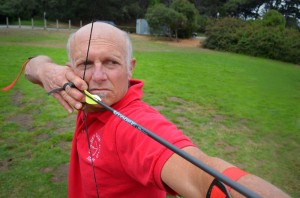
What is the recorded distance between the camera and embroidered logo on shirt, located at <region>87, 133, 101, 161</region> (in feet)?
4.50

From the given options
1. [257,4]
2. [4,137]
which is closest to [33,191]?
[4,137]

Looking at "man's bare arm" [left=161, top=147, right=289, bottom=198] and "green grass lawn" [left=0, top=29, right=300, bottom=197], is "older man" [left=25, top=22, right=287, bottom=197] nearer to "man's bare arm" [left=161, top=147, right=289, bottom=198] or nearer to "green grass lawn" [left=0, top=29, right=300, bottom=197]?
"man's bare arm" [left=161, top=147, right=289, bottom=198]

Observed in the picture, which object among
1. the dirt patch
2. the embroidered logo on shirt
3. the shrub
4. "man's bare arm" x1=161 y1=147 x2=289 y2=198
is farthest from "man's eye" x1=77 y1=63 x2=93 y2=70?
the shrub

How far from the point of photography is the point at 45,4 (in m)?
4.71

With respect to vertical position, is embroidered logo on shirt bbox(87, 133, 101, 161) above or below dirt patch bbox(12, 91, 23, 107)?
above

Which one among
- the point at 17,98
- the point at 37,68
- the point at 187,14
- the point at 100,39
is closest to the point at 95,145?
the point at 100,39

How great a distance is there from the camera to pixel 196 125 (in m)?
5.80

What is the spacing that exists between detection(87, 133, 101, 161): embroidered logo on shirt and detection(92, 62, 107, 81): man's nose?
284mm

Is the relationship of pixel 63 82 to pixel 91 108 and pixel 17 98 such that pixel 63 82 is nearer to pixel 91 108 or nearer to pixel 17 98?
pixel 91 108

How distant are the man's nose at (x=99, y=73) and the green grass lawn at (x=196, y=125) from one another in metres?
2.57

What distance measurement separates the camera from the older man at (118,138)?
40.6 inches

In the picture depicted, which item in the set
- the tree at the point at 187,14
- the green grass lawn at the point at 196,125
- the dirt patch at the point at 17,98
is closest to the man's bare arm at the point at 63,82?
the green grass lawn at the point at 196,125

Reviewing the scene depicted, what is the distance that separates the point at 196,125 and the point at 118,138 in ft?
15.4

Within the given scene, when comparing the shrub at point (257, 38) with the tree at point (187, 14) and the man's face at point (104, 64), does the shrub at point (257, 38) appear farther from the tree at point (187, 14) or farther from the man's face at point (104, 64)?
the man's face at point (104, 64)
